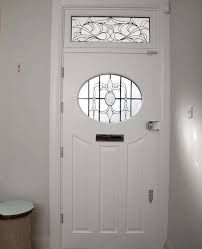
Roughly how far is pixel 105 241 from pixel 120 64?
1.74 metres

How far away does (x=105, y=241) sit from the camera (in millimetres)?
2611

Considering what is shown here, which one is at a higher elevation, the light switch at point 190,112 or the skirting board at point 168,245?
the light switch at point 190,112

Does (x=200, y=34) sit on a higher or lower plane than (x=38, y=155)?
higher

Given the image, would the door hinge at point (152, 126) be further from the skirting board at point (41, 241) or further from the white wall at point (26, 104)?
the skirting board at point (41, 241)

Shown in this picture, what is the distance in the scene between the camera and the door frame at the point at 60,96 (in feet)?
8.42

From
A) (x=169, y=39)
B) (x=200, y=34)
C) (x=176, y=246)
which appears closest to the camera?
(x=200, y=34)

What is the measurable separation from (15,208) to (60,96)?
3.57ft

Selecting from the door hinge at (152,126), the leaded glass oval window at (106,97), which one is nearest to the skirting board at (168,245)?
the door hinge at (152,126)

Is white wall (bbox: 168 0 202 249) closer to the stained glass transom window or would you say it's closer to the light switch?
the light switch

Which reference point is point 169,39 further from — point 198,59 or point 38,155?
point 38,155

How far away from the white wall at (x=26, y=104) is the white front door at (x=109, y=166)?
0.21 m

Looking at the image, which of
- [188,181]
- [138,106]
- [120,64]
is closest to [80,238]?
[188,181]

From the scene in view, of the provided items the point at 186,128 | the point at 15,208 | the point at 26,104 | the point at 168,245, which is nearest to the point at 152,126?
the point at 186,128

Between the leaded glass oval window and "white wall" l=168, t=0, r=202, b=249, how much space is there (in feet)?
1.46
